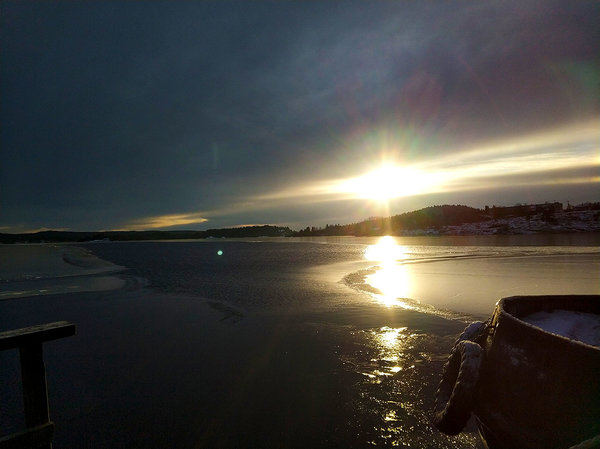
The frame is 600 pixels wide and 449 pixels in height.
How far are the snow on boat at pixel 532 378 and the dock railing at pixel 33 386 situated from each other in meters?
4.95

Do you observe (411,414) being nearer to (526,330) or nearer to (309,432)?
(309,432)

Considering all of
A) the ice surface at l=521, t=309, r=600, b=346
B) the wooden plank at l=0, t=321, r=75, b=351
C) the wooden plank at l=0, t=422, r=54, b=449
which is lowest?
the wooden plank at l=0, t=422, r=54, b=449

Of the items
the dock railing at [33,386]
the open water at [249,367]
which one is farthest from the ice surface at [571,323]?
the dock railing at [33,386]

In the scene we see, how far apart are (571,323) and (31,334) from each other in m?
7.23

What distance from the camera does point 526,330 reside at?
3818 millimetres

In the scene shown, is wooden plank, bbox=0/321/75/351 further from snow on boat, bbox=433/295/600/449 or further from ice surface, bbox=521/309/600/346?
ice surface, bbox=521/309/600/346

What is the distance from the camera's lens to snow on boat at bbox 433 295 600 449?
298 cm

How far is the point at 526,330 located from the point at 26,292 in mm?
23107

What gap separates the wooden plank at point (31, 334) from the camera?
3709 millimetres

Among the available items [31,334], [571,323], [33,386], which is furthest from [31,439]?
[571,323]

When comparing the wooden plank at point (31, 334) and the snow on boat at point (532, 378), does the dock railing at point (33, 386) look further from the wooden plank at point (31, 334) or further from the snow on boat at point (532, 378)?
the snow on boat at point (532, 378)

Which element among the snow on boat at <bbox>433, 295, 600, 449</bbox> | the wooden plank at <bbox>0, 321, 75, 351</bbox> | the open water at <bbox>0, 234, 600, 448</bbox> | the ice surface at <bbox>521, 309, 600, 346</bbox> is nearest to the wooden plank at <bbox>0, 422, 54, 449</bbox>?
the wooden plank at <bbox>0, 321, 75, 351</bbox>

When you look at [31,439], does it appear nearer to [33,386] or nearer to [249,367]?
[33,386]

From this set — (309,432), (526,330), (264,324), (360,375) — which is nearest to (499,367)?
(526,330)
